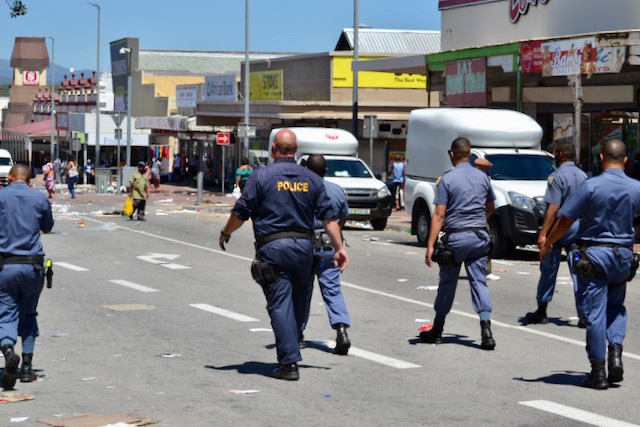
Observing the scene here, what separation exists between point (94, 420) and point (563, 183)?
259 inches

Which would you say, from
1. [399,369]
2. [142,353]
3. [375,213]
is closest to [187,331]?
[142,353]

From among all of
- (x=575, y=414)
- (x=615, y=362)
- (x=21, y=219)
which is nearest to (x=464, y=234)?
(x=615, y=362)

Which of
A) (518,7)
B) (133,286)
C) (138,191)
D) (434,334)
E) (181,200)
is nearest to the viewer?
(434,334)

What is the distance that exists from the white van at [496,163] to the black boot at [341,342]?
1028cm

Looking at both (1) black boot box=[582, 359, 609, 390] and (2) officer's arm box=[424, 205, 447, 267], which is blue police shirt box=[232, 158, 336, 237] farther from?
(1) black boot box=[582, 359, 609, 390]

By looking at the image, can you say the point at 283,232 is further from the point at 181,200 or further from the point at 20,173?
the point at 181,200

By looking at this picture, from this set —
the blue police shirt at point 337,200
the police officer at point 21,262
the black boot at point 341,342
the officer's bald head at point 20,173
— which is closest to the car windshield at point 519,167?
the blue police shirt at point 337,200

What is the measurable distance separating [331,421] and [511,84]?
30.0m

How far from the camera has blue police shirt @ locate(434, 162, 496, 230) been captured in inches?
432

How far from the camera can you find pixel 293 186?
9273 mm

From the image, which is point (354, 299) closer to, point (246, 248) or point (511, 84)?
point (246, 248)

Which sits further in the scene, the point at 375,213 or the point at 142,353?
the point at 375,213

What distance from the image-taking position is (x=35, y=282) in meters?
9.32

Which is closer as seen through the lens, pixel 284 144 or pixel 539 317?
pixel 284 144
